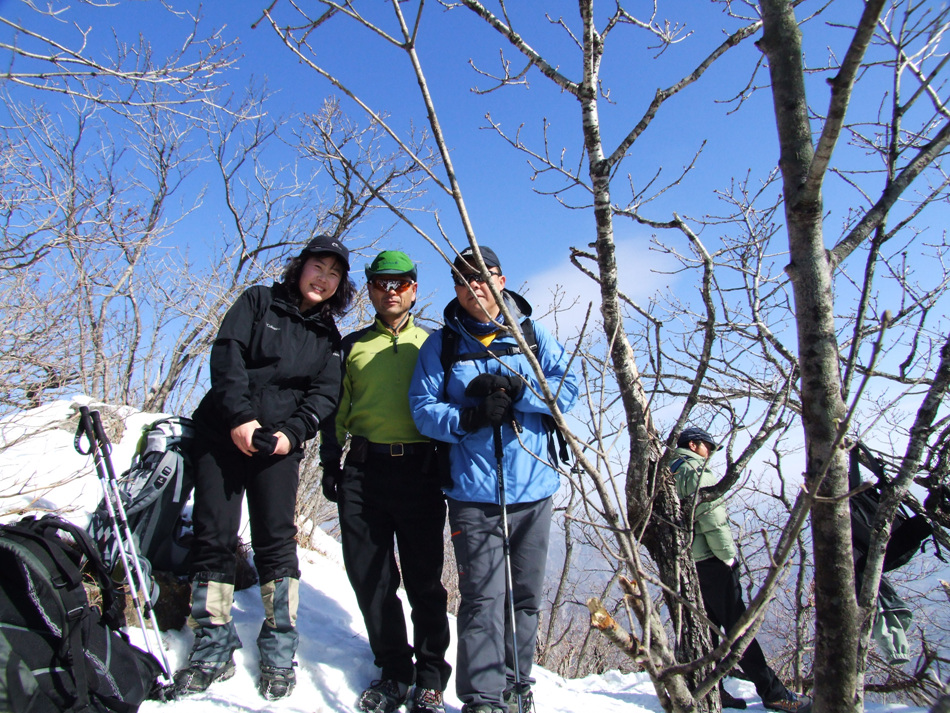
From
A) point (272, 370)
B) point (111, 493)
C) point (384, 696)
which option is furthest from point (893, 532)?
point (111, 493)

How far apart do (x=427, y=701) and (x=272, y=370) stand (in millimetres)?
1718

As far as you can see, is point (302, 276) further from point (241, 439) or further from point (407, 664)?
point (407, 664)

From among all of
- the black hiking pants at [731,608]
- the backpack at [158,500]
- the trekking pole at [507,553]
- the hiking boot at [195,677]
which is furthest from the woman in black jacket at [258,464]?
the black hiking pants at [731,608]

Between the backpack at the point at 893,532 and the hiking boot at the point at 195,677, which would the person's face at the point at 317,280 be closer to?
the hiking boot at the point at 195,677

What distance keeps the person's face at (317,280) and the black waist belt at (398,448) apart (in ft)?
2.74

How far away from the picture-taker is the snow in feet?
8.48

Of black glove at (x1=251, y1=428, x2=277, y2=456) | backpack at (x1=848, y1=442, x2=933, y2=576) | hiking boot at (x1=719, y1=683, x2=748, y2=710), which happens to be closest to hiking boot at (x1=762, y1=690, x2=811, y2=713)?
hiking boot at (x1=719, y1=683, x2=748, y2=710)

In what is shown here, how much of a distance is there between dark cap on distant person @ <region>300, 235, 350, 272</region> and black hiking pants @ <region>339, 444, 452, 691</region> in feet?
3.60

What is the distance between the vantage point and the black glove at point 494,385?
2.60 meters

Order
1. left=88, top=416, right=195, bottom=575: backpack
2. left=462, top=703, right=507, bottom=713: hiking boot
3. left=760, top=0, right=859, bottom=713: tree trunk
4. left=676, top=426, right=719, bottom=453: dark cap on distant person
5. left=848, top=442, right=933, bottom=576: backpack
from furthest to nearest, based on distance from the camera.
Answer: left=676, top=426, right=719, bottom=453: dark cap on distant person
left=848, top=442, right=933, bottom=576: backpack
left=88, top=416, right=195, bottom=575: backpack
left=462, top=703, right=507, bottom=713: hiking boot
left=760, top=0, right=859, bottom=713: tree trunk

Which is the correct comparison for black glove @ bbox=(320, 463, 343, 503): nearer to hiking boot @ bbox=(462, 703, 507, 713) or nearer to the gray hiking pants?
the gray hiking pants

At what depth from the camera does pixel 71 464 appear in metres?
4.85

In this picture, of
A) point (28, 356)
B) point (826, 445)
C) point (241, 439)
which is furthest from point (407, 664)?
point (28, 356)

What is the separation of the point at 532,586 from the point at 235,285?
341 inches
